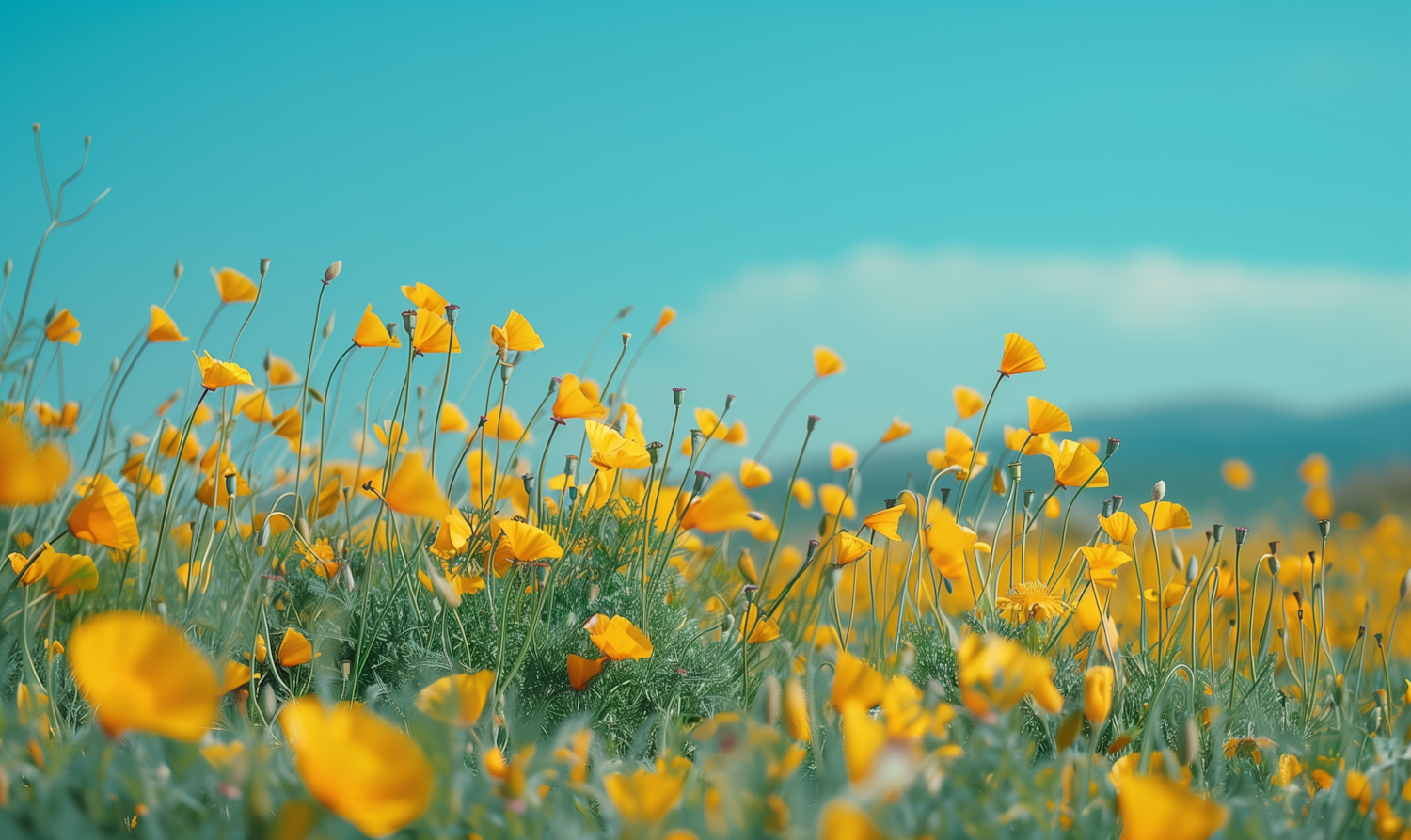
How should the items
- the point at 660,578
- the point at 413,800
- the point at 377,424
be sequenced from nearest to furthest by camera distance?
the point at 413,800 → the point at 660,578 → the point at 377,424

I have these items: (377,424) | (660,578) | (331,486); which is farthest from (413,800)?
(331,486)

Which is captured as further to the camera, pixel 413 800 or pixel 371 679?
pixel 371 679

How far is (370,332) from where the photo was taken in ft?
6.06

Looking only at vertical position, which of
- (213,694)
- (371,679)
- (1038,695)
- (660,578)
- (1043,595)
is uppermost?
(213,694)

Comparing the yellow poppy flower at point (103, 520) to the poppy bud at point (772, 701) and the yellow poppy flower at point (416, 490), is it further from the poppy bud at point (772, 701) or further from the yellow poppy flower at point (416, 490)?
the poppy bud at point (772, 701)

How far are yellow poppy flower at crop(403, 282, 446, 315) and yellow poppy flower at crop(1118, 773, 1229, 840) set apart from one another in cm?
157

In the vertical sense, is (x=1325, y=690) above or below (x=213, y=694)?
below

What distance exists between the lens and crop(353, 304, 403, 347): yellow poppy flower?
1.83 metres

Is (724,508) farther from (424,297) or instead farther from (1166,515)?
(1166,515)

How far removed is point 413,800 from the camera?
2.33 feet

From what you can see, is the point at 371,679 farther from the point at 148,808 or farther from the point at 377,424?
the point at 148,808

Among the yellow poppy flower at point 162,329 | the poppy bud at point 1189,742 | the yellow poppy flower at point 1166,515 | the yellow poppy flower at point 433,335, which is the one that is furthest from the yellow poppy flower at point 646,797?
the yellow poppy flower at point 162,329

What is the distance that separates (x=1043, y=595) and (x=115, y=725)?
67.9 inches

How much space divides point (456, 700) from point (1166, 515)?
1.64 metres
